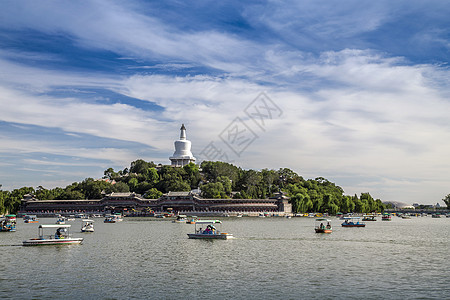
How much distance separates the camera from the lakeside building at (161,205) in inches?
5787

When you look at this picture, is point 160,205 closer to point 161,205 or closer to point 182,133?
point 161,205

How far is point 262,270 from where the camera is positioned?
3222cm

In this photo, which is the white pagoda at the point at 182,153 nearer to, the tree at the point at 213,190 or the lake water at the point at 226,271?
the tree at the point at 213,190

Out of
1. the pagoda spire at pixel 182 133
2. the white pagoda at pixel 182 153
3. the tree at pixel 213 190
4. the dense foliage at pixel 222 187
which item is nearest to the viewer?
the dense foliage at pixel 222 187

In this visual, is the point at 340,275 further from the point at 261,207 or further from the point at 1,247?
the point at 261,207

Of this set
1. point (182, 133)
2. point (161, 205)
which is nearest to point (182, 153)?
point (182, 133)

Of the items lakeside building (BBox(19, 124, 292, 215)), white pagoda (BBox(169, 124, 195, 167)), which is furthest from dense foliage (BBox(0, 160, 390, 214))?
white pagoda (BBox(169, 124, 195, 167))

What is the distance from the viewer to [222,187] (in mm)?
153125

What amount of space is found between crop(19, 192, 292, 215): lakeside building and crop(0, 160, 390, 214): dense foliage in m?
4.17

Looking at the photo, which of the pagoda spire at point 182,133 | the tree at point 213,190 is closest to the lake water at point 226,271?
the tree at point 213,190

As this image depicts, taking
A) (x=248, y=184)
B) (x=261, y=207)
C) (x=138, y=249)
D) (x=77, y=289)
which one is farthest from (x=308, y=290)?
(x=248, y=184)

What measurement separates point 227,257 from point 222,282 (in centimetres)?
1032

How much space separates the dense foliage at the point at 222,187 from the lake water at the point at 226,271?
321 ft

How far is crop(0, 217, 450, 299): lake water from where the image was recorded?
83.5 ft
